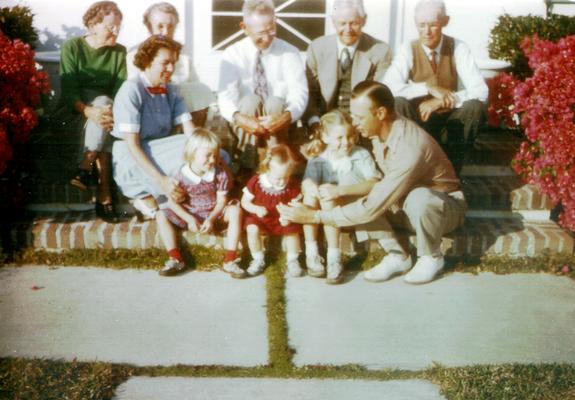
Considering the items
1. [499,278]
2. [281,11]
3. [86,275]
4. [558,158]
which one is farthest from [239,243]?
[281,11]

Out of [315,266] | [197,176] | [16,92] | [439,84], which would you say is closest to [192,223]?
[197,176]

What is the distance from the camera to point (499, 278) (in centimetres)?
337

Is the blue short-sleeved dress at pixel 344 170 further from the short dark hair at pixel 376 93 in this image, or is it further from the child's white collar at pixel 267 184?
the short dark hair at pixel 376 93

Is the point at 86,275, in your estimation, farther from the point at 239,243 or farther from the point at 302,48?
the point at 302,48

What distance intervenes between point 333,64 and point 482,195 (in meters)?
1.01

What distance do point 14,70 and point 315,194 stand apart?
1.44 metres

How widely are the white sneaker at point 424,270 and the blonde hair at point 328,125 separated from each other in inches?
25.5

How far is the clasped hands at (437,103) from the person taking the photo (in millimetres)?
3705

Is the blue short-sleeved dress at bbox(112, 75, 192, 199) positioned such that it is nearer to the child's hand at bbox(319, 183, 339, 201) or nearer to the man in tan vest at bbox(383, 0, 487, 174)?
the child's hand at bbox(319, 183, 339, 201)

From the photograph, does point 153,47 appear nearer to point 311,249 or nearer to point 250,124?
point 250,124

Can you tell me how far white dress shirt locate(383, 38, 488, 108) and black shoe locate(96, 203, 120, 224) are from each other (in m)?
1.49

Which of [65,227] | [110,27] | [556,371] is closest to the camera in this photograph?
[556,371]

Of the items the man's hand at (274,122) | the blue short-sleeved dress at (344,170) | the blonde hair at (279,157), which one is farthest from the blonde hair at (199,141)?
the blue short-sleeved dress at (344,170)

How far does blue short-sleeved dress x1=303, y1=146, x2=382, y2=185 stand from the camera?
135 inches
